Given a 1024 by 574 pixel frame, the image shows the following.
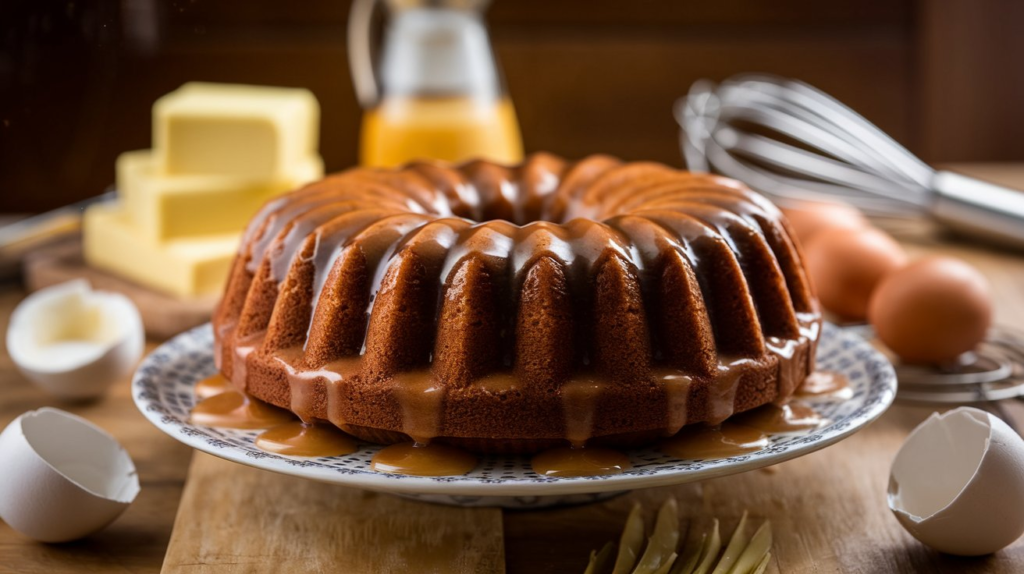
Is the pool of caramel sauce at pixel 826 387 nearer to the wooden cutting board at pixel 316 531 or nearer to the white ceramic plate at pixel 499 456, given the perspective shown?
the white ceramic plate at pixel 499 456

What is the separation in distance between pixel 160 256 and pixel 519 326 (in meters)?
1.15

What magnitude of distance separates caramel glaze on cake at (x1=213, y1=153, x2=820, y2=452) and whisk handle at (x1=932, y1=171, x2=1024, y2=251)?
1.23 meters

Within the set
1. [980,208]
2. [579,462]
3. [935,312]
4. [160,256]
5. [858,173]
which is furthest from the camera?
[858,173]

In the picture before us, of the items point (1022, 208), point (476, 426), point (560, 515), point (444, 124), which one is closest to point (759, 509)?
point (560, 515)

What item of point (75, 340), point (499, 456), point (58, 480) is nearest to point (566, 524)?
point (499, 456)

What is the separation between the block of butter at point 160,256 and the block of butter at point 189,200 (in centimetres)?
2

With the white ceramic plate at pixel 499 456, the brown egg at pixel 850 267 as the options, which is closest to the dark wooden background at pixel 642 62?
the brown egg at pixel 850 267

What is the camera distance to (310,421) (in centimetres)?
133

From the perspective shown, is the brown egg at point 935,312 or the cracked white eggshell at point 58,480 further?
the brown egg at point 935,312

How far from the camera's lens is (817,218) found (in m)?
2.35

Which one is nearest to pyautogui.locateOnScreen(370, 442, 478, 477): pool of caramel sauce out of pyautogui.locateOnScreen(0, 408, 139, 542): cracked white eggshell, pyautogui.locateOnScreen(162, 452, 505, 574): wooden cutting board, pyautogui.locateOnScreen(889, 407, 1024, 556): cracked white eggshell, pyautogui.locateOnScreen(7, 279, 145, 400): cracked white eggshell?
pyautogui.locateOnScreen(162, 452, 505, 574): wooden cutting board

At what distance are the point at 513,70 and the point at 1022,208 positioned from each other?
5.79ft

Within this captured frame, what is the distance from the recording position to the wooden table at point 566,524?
1230 mm

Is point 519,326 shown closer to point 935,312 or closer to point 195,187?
point 935,312
